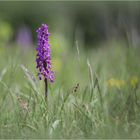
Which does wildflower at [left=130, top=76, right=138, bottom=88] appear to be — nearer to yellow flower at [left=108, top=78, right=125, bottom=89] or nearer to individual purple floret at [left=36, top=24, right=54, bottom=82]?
yellow flower at [left=108, top=78, right=125, bottom=89]

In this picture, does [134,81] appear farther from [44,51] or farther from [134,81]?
[44,51]

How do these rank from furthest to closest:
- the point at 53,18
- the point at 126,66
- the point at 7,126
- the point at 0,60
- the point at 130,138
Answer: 1. the point at 53,18
2. the point at 0,60
3. the point at 126,66
4. the point at 7,126
5. the point at 130,138

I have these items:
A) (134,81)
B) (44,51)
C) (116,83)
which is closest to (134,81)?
(134,81)

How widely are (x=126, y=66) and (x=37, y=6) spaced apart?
8.71m

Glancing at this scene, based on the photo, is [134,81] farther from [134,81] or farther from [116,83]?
[116,83]

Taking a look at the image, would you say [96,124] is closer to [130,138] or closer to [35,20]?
[130,138]

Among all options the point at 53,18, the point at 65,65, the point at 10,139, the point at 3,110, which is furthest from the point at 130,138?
the point at 53,18

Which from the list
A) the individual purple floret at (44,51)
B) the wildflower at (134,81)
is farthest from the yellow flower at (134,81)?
the individual purple floret at (44,51)

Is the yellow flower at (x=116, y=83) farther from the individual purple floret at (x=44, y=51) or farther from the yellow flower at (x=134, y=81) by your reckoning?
the individual purple floret at (x=44, y=51)

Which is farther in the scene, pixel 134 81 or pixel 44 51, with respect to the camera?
pixel 134 81

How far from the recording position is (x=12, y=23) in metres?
13.2

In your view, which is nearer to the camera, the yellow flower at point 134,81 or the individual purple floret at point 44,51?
the individual purple floret at point 44,51

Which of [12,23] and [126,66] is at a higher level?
[12,23]

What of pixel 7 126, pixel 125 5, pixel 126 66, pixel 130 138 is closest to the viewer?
pixel 130 138
